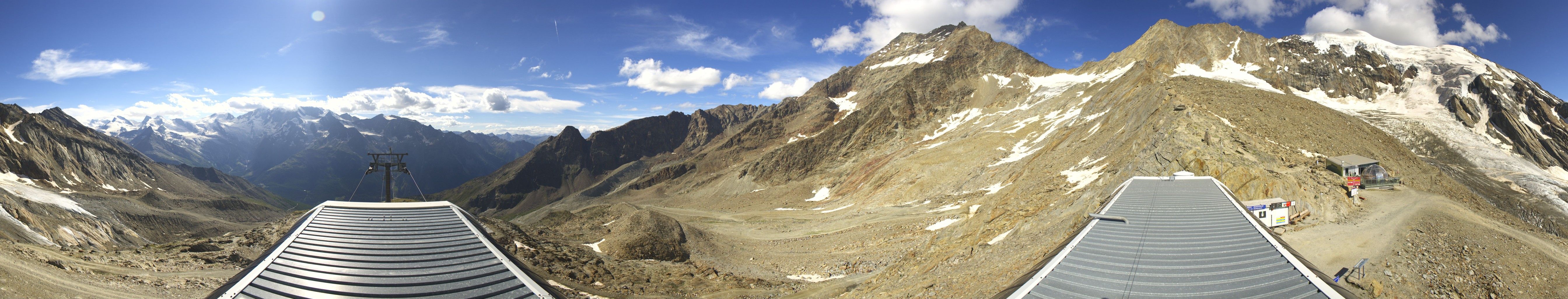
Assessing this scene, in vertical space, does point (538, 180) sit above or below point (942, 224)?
below

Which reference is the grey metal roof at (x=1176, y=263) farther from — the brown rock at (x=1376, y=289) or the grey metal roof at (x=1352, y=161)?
the grey metal roof at (x=1352, y=161)

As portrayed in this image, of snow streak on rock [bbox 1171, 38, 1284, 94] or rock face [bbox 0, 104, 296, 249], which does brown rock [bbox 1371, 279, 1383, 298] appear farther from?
snow streak on rock [bbox 1171, 38, 1284, 94]

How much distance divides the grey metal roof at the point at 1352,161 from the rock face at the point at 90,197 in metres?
64.1

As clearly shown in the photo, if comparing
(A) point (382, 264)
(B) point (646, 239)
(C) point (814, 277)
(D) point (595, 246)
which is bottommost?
(C) point (814, 277)

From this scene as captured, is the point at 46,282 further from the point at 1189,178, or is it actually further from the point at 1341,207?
the point at 1341,207

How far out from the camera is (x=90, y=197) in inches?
2709

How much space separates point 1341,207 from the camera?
82.4 ft

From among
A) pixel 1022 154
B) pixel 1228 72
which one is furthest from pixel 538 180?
pixel 1228 72

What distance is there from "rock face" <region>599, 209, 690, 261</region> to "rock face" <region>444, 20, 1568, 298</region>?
1.40 ft

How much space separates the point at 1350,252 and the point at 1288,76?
334ft

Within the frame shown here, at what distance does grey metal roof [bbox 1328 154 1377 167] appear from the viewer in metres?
29.7

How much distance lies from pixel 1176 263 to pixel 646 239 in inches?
1125

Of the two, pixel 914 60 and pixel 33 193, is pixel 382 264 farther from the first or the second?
pixel 914 60

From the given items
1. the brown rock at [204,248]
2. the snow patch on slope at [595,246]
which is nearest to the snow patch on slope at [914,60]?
the snow patch on slope at [595,246]
